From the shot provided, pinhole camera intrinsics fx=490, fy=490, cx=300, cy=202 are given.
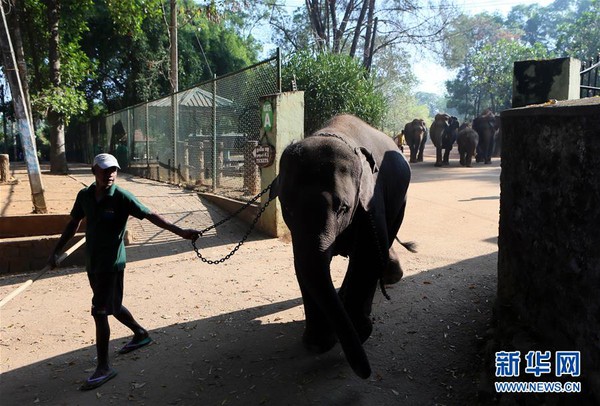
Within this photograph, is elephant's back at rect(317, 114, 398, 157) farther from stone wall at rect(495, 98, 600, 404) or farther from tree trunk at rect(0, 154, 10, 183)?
tree trunk at rect(0, 154, 10, 183)

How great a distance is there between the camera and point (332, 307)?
3.10 meters

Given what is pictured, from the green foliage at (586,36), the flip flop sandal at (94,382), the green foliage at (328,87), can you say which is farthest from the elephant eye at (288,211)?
the green foliage at (586,36)

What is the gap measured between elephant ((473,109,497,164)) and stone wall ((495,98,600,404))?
21876 mm

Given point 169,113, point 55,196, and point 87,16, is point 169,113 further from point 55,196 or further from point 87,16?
point 87,16

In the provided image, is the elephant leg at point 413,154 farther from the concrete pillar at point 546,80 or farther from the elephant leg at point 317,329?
the elephant leg at point 317,329

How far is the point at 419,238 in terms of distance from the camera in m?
8.36

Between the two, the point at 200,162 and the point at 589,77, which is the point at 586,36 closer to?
the point at 200,162

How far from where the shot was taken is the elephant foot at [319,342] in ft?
13.1

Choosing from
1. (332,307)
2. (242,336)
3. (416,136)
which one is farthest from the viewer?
(416,136)

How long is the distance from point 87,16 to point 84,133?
8.88 m

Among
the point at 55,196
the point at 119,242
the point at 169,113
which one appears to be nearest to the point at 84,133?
the point at 169,113

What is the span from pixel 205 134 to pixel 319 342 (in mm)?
9484

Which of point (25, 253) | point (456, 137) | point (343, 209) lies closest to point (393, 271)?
point (343, 209)

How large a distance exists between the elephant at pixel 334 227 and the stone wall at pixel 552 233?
103cm
